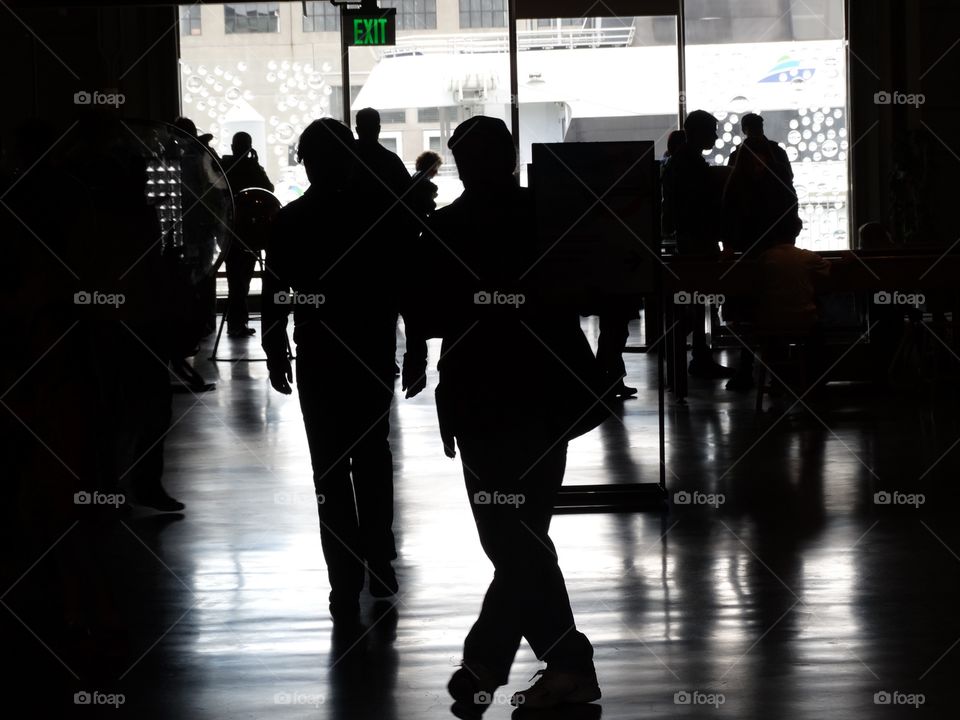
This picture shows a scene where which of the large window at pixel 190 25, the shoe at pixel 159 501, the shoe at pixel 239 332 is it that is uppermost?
the large window at pixel 190 25

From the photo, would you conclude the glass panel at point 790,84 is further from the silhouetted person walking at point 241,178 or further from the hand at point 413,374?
the hand at point 413,374

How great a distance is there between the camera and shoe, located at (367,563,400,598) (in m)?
4.41

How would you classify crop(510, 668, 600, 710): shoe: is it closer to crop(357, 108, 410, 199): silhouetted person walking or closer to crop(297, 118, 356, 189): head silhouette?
crop(297, 118, 356, 189): head silhouette

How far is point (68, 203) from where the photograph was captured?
12.2 ft

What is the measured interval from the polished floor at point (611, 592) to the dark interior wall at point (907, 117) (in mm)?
5822

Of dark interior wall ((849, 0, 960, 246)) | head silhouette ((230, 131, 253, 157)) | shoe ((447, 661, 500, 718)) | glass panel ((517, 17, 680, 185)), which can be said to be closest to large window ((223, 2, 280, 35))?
glass panel ((517, 17, 680, 185))

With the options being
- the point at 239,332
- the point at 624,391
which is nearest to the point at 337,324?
the point at 624,391

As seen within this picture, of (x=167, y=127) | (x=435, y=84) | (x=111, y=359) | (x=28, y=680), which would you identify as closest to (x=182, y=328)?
(x=111, y=359)

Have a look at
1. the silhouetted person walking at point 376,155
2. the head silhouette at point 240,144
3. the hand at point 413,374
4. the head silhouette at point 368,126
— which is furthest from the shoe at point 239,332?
the hand at point 413,374

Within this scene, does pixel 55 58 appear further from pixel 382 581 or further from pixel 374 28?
pixel 382 581

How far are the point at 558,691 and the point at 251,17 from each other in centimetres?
1230

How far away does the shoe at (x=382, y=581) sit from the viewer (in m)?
4.41

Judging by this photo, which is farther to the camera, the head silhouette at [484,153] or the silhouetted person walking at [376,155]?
the silhouetted person walking at [376,155]

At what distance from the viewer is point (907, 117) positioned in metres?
13.4
